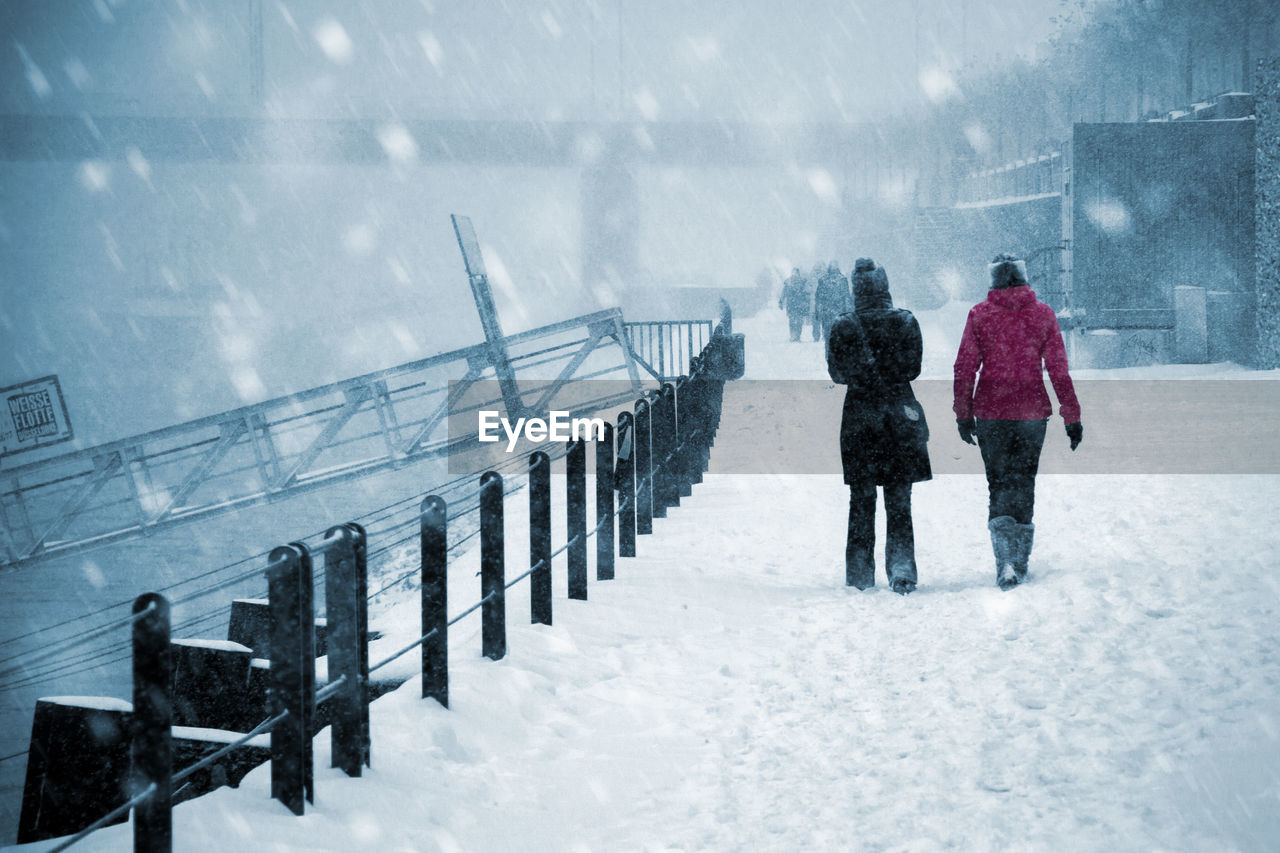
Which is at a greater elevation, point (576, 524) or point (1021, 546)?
point (576, 524)

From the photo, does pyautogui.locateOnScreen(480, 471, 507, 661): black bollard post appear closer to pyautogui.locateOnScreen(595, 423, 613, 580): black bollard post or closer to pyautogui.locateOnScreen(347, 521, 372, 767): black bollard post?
pyautogui.locateOnScreen(347, 521, 372, 767): black bollard post

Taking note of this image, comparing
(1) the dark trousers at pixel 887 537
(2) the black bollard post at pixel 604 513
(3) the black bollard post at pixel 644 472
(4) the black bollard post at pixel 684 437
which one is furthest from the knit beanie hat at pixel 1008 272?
(4) the black bollard post at pixel 684 437

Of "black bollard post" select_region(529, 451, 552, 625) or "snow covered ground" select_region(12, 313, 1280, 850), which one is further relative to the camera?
"black bollard post" select_region(529, 451, 552, 625)

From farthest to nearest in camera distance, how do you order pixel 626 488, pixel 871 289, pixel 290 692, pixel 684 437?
pixel 684 437 → pixel 626 488 → pixel 871 289 → pixel 290 692

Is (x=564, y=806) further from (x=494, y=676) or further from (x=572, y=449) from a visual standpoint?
(x=572, y=449)

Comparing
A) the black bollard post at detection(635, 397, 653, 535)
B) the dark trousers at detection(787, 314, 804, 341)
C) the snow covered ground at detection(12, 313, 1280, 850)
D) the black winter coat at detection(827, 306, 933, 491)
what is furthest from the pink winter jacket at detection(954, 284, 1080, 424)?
the dark trousers at detection(787, 314, 804, 341)

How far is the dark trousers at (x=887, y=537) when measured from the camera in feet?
20.6

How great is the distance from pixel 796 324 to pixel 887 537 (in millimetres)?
23490

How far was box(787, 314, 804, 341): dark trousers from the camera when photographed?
1147 inches

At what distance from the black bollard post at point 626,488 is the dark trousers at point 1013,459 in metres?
2.86

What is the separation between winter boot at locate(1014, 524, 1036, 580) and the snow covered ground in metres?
0.12

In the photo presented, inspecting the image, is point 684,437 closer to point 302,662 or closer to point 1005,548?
point 1005,548

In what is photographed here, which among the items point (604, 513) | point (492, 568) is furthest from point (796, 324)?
point (492, 568)

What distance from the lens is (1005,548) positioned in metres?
6.06
